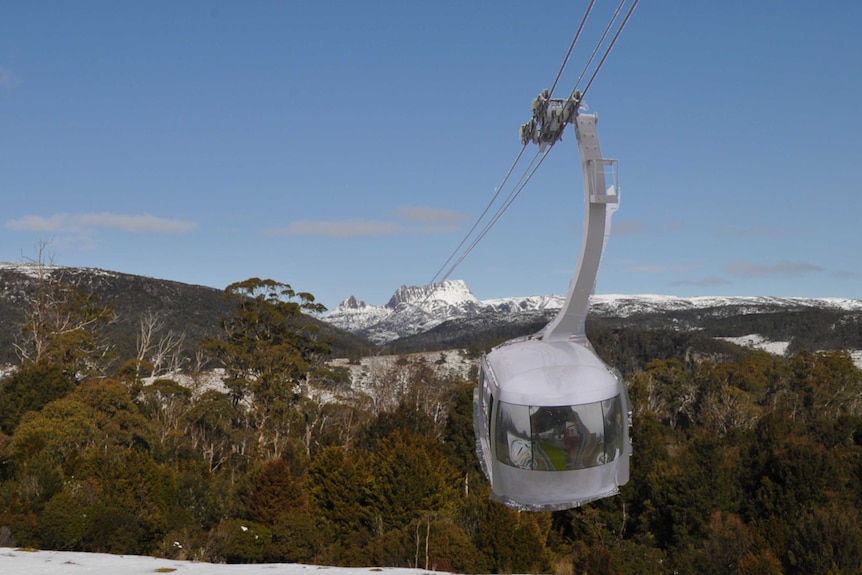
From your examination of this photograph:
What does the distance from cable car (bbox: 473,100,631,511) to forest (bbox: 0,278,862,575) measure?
20655 millimetres

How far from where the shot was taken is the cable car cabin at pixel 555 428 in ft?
31.2

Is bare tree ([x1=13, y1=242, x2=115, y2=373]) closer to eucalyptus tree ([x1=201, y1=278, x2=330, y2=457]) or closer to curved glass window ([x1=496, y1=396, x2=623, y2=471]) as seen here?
eucalyptus tree ([x1=201, y1=278, x2=330, y2=457])

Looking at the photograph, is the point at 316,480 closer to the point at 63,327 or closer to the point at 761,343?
the point at 63,327

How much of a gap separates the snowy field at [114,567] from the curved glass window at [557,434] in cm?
1614

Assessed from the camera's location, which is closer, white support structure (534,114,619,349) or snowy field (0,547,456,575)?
white support structure (534,114,619,349)

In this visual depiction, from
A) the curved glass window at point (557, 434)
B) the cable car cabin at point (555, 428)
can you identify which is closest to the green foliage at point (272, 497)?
the cable car cabin at point (555, 428)

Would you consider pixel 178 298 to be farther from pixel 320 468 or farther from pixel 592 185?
pixel 592 185

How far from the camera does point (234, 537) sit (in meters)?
31.8

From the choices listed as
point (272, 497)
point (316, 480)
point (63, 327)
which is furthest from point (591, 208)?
point (63, 327)

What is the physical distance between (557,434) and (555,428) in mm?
87

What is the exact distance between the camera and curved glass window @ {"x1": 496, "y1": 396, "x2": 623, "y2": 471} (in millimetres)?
9508

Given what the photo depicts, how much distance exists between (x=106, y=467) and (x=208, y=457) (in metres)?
17.1

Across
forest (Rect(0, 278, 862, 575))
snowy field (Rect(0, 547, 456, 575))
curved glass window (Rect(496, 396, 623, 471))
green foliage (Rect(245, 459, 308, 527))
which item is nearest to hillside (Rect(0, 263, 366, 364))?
forest (Rect(0, 278, 862, 575))

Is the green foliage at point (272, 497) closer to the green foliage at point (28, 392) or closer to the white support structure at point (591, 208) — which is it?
the green foliage at point (28, 392)
